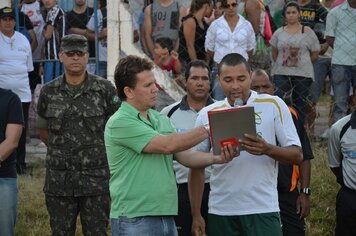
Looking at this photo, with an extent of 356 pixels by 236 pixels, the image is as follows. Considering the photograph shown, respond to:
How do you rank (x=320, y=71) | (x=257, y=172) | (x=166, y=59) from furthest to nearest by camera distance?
1. (x=320, y=71)
2. (x=166, y=59)
3. (x=257, y=172)

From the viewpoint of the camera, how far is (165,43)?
10.6 meters

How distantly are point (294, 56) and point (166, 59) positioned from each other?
1.60 m

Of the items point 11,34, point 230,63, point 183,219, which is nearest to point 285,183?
point 183,219

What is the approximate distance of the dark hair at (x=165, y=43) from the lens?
10500 millimetres

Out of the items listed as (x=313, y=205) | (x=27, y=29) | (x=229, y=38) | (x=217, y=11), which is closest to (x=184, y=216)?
(x=313, y=205)

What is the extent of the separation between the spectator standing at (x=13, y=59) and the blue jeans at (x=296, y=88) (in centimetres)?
325

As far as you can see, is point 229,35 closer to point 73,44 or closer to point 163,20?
point 163,20

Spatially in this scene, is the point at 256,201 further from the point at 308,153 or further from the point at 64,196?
the point at 64,196

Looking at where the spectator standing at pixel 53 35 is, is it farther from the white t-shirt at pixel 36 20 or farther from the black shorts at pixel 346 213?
the black shorts at pixel 346 213

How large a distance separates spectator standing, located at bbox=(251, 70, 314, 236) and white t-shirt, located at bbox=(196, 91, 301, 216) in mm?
1130

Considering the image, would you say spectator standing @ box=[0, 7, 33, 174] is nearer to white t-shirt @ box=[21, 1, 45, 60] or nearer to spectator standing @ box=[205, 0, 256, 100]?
white t-shirt @ box=[21, 1, 45, 60]

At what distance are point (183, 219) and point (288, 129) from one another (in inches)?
61.0

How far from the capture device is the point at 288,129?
587cm

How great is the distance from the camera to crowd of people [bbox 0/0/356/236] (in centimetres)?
562
